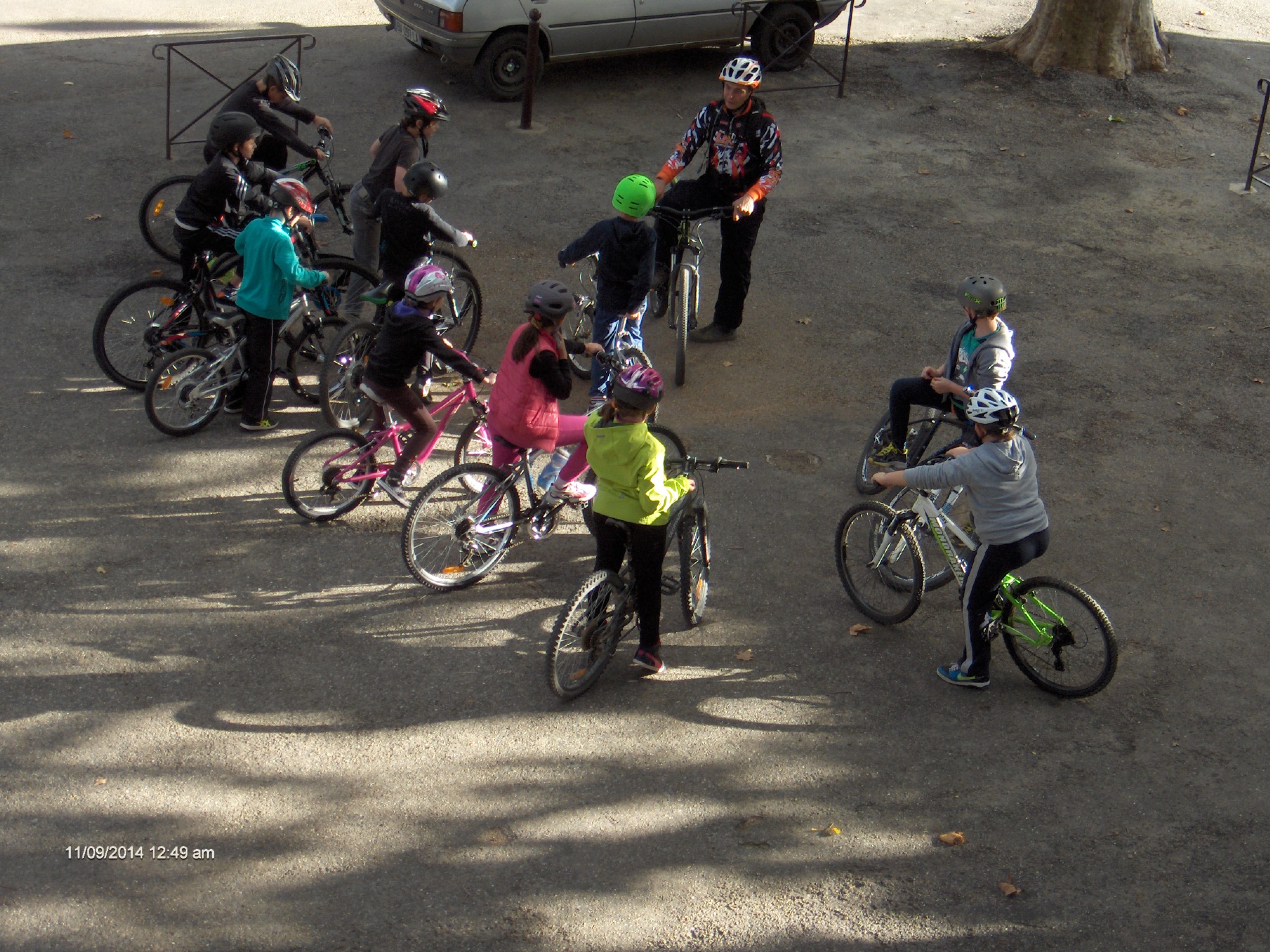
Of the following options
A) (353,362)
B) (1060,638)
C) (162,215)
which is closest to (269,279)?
(353,362)

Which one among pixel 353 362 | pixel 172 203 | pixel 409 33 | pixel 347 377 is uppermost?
pixel 409 33

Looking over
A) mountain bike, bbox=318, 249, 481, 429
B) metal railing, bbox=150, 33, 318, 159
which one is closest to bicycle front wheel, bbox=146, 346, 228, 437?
mountain bike, bbox=318, 249, 481, 429

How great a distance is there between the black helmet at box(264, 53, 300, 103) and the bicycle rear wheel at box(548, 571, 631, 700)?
572 centimetres

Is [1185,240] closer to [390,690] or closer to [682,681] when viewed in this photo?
[682,681]

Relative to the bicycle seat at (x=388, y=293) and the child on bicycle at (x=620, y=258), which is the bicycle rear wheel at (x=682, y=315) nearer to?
the child on bicycle at (x=620, y=258)

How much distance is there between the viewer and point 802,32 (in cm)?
1459

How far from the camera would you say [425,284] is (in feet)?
21.1

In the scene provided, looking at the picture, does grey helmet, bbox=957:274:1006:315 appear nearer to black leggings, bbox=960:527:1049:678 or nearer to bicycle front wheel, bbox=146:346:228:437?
black leggings, bbox=960:527:1049:678

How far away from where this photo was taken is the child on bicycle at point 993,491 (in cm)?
552

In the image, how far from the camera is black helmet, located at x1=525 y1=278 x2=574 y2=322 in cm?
623

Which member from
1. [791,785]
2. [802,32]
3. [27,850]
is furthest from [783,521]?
[802,32]

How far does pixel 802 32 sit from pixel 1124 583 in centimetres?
988

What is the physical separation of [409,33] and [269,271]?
23.9 ft

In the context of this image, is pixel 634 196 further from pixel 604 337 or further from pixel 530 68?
pixel 530 68
